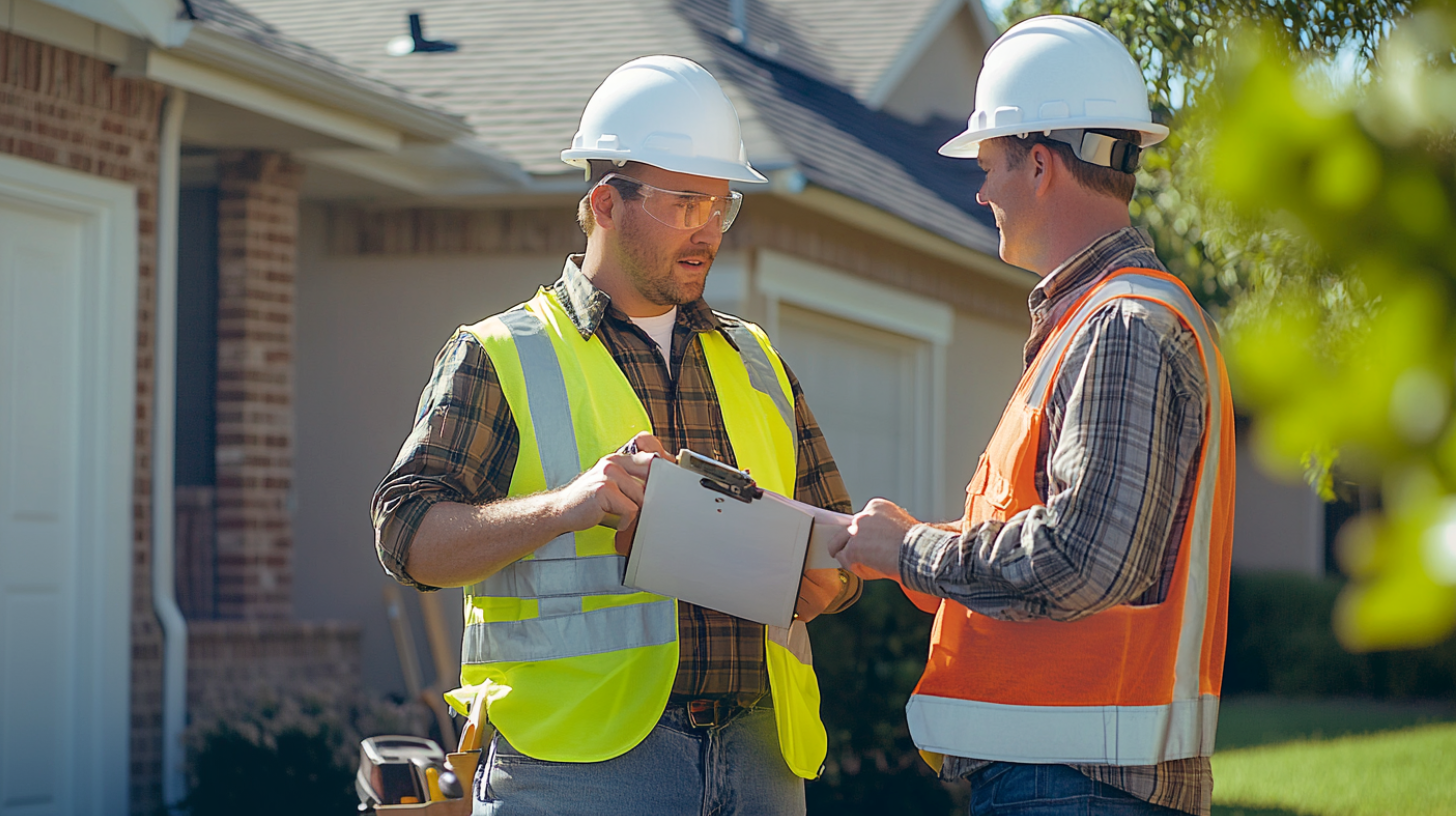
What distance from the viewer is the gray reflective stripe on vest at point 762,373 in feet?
10.7

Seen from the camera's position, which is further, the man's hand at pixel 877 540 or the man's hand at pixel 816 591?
the man's hand at pixel 816 591

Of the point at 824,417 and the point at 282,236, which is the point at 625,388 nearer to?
the point at 282,236

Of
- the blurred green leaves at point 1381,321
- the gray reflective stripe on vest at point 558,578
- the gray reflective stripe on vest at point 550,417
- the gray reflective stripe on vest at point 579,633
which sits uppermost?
the gray reflective stripe on vest at point 550,417

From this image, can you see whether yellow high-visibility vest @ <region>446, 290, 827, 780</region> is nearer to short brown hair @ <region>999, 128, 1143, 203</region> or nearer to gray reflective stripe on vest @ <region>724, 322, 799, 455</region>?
gray reflective stripe on vest @ <region>724, 322, 799, 455</region>

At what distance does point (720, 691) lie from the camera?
2867 mm

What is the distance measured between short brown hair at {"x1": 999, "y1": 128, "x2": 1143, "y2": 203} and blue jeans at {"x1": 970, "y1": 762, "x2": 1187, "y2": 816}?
945 millimetres

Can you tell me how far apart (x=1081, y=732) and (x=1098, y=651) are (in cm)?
12

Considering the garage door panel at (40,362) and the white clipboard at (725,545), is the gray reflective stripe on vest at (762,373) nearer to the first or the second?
the white clipboard at (725,545)

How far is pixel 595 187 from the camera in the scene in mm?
3229

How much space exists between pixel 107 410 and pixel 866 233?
16.4 ft

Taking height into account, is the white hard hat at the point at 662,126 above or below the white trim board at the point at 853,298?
below

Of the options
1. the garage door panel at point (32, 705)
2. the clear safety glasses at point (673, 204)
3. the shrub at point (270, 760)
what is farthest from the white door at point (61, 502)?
the clear safety glasses at point (673, 204)

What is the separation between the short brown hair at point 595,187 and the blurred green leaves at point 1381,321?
2.52 metres

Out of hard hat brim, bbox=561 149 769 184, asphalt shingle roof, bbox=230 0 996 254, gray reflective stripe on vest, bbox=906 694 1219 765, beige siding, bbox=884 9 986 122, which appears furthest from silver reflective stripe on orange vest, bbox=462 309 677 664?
beige siding, bbox=884 9 986 122
